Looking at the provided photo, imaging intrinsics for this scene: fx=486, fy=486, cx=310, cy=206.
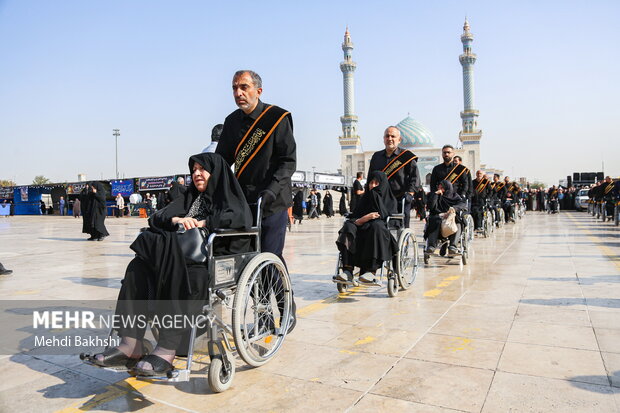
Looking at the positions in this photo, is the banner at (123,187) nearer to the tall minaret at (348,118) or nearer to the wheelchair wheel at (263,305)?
the wheelchair wheel at (263,305)

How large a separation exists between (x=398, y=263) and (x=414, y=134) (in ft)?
237

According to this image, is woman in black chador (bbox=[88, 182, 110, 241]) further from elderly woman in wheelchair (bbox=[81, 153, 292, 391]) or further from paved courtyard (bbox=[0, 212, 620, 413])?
elderly woman in wheelchair (bbox=[81, 153, 292, 391])

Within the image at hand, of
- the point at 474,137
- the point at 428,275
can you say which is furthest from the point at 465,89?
the point at 428,275

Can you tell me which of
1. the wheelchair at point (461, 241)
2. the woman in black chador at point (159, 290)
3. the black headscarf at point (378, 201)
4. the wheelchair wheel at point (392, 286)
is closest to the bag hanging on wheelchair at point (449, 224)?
the wheelchair at point (461, 241)

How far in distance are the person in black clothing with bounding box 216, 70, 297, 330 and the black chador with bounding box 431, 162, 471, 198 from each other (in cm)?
494

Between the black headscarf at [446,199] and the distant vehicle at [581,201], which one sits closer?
the black headscarf at [446,199]

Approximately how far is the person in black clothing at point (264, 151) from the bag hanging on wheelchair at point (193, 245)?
2.37 feet

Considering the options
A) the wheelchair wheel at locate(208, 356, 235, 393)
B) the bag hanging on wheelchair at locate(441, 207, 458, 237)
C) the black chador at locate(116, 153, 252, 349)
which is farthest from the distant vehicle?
the black chador at locate(116, 153, 252, 349)

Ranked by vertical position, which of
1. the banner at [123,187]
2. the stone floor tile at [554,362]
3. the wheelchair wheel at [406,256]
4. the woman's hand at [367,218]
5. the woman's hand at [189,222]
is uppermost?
the banner at [123,187]

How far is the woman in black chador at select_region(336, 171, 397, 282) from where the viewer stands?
15.9 feet

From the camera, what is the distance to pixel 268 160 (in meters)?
3.55

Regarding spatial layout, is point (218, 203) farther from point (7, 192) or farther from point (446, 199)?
point (7, 192)

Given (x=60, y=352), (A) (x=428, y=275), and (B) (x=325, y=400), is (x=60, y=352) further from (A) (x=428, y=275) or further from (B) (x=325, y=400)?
(A) (x=428, y=275)

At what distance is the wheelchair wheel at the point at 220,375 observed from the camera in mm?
2594
